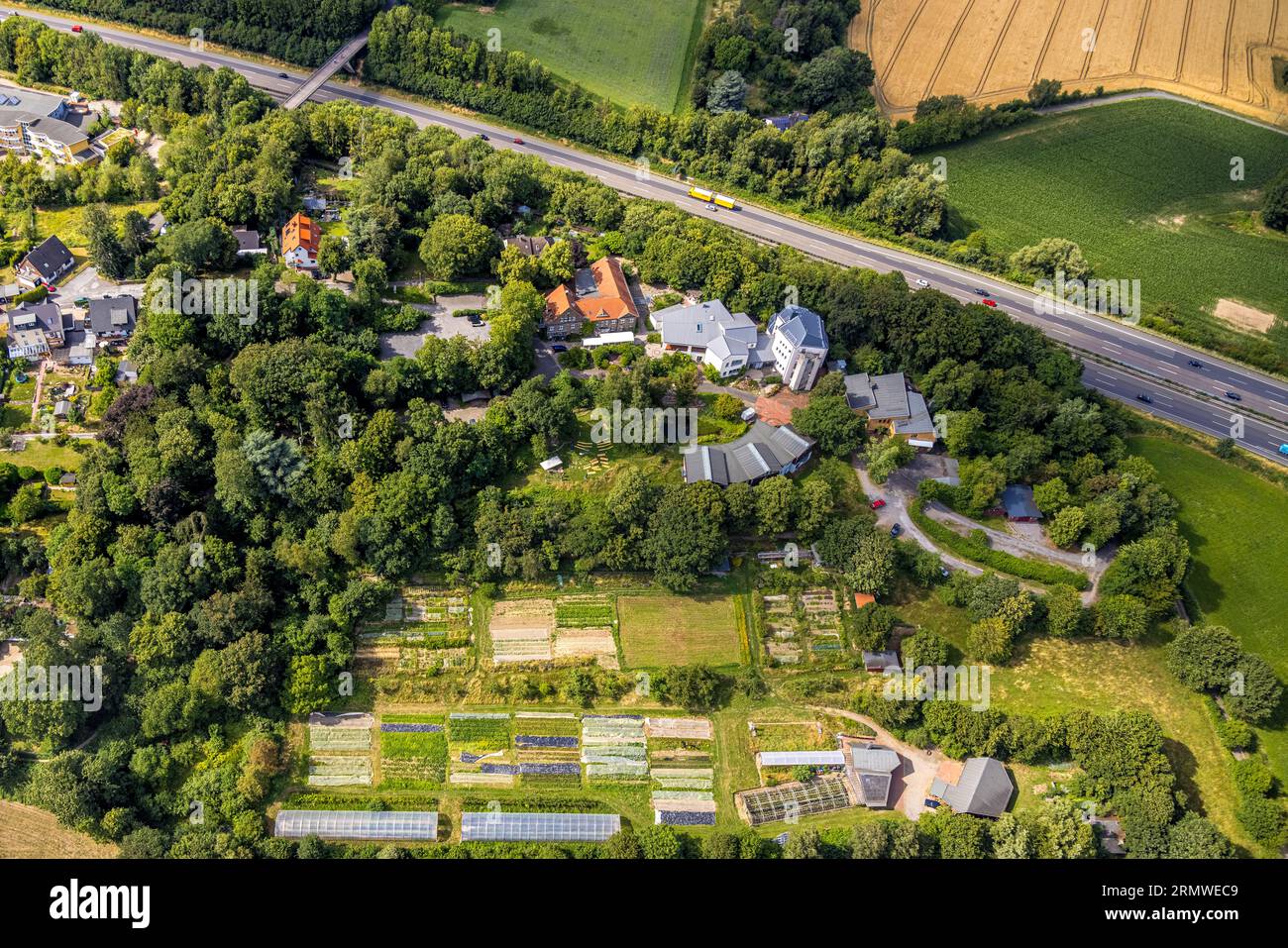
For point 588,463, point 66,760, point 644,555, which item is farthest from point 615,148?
point 66,760

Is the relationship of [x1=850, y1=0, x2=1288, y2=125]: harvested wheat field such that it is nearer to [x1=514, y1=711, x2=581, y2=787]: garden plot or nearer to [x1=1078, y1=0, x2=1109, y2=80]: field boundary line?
[x1=1078, y1=0, x2=1109, y2=80]: field boundary line

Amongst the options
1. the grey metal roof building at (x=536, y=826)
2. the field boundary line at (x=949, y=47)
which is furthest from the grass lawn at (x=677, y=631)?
the field boundary line at (x=949, y=47)

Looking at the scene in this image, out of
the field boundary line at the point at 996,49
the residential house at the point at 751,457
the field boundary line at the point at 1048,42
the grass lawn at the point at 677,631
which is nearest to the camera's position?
the grass lawn at the point at 677,631

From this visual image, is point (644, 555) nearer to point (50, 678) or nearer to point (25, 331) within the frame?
point (50, 678)

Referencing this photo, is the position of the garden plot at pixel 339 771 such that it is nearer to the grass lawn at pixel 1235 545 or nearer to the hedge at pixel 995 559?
the hedge at pixel 995 559

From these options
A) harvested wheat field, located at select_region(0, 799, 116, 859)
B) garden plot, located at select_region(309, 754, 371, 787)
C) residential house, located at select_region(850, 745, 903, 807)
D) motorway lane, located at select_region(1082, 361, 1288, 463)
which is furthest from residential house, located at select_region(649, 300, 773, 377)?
harvested wheat field, located at select_region(0, 799, 116, 859)

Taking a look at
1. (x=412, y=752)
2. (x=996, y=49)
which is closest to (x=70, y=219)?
(x=412, y=752)
